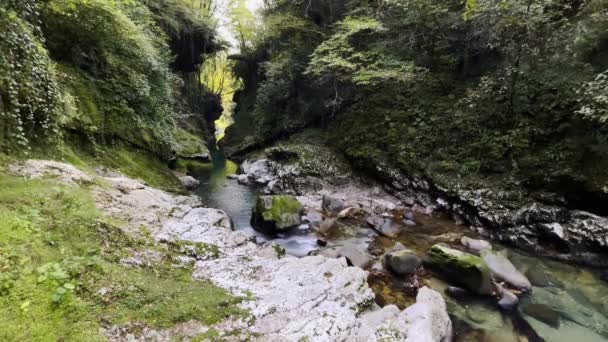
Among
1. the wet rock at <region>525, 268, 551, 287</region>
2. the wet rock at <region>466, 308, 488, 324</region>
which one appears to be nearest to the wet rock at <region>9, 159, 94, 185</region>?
the wet rock at <region>466, 308, 488, 324</region>

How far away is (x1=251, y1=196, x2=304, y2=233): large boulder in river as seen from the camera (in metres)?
8.76

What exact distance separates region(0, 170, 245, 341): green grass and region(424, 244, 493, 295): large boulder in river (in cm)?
425

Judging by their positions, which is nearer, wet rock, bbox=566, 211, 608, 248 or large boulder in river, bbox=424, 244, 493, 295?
large boulder in river, bbox=424, 244, 493, 295

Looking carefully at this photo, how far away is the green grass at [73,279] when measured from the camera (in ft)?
9.09

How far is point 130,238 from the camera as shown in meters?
4.68

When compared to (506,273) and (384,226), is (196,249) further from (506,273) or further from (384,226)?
(506,273)

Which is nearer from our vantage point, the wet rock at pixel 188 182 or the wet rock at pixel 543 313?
the wet rock at pixel 543 313

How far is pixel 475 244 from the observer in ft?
25.5

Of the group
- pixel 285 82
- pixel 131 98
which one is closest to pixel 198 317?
pixel 131 98

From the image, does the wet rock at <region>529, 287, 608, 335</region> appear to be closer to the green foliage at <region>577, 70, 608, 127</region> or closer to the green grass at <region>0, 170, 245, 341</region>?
the green foliage at <region>577, 70, 608, 127</region>

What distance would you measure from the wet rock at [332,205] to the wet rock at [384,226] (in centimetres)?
127

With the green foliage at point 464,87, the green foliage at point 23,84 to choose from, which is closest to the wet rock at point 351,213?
the green foliage at point 464,87

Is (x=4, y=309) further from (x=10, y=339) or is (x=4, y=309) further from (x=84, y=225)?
(x=84, y=225)

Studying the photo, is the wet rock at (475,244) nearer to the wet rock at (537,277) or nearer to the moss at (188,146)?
the wet rock at (537,277)
